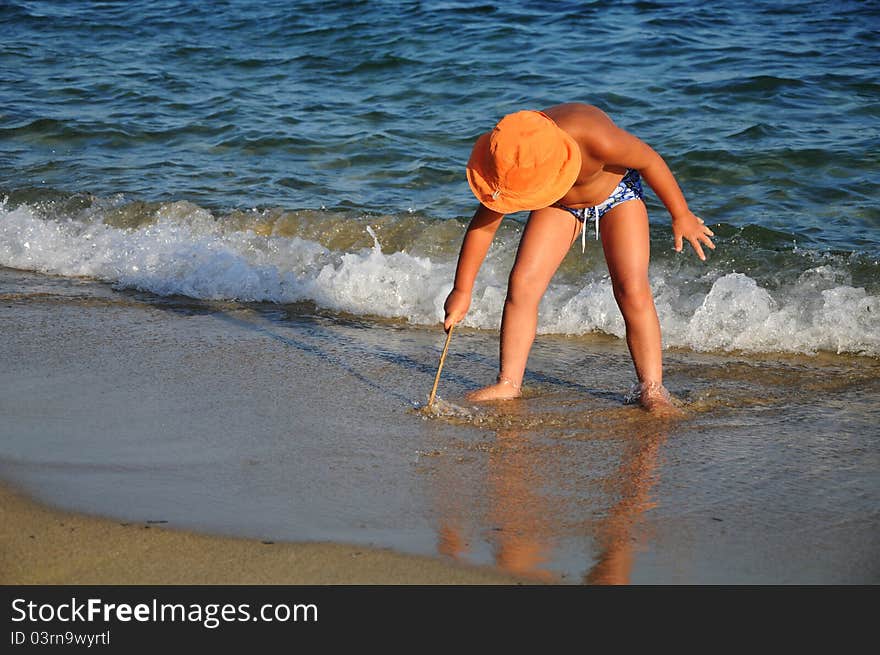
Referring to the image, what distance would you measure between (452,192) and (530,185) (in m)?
3.80

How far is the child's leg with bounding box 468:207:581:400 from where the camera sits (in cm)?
407

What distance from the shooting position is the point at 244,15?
38.8 ft

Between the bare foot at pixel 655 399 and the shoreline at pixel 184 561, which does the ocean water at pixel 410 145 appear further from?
the shoreline at pixel 184 561

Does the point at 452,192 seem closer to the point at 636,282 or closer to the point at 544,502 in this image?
the point at 636,282

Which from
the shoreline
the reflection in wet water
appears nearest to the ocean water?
the reflection in wet water

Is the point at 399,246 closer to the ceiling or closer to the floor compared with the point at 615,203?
closer to the floor

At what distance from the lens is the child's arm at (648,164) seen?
3.59m

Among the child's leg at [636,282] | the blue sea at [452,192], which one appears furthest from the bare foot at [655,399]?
the blue sea at [452,192]

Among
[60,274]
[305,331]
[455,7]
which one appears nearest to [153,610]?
[305,331]

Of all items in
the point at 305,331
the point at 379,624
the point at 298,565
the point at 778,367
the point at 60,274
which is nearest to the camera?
the point at 379,624

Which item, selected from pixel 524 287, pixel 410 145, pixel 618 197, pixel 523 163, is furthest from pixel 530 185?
pixel 410 145

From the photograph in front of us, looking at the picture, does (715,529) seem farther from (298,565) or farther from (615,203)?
(615,203)

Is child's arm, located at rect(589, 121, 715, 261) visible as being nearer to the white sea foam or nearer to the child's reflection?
the child's reflection

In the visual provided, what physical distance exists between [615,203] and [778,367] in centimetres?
124
